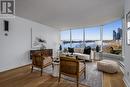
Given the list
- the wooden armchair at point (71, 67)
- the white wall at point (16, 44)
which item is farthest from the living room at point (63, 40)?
the wooden armchair at point (71, 67)

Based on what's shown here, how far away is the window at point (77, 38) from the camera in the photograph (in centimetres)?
814

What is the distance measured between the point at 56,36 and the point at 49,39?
3.34 ft

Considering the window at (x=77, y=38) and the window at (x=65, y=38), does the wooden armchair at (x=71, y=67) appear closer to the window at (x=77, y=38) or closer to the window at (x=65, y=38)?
the window at (x=77, y=38)

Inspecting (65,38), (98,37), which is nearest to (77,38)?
(65,38)

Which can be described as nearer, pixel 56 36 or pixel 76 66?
pixel 76 66

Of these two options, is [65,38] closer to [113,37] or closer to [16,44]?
[113,37]

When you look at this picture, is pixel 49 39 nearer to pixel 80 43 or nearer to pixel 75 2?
pixel 80 43

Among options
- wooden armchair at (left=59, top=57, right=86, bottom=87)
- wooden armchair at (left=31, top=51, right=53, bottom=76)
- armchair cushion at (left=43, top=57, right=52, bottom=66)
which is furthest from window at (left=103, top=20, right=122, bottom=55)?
wooden armchair at (left=31, top=51, right=53, bottom=76)

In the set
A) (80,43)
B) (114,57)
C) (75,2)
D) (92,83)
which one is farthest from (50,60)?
(80,43)

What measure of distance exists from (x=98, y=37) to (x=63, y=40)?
2.90 m

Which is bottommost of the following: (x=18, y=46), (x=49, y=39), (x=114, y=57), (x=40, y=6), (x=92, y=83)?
(x=92, y=83)

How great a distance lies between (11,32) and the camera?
4.37m

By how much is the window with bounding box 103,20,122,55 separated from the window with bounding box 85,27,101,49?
0.54 metres

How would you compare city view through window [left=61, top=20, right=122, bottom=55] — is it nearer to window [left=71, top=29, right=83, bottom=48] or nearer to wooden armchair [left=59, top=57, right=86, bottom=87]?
window [left=71, top=29, right=83, bottom=48]
